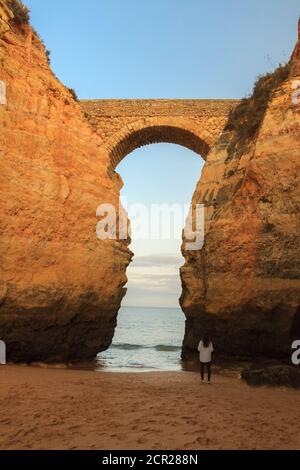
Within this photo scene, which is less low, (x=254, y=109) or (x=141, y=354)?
(x=254, y=109)

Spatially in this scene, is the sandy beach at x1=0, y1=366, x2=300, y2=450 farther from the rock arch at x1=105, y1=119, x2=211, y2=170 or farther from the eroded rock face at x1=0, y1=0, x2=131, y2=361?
the rock arch at x1=105, y1=119, x2=211, y2=170

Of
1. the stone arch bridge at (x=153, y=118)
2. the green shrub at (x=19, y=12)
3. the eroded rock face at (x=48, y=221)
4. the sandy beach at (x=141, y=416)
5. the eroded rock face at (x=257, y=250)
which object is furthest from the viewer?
the stone arch bridge at (x=153, y=118)

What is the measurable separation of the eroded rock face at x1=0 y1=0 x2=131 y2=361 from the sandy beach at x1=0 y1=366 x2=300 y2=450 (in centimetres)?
292

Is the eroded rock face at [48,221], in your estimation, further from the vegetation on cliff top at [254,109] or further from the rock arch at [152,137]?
the vegetation on cliff top at [254,109]

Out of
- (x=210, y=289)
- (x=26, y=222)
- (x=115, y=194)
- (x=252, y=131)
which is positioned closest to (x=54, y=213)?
(x=26, y=222)

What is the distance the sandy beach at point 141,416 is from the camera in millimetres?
4230

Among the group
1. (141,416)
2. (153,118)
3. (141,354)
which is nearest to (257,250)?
(141,416)

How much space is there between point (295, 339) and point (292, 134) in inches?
214

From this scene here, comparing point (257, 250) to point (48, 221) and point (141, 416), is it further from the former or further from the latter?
point (141, 416)

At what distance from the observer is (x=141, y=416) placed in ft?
17.2

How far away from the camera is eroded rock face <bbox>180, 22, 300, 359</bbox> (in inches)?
Result: 415

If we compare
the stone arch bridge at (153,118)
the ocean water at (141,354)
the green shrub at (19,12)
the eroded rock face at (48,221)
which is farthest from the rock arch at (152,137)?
the ocean water at (141,354)

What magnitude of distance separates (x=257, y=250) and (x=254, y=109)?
17.7 ft

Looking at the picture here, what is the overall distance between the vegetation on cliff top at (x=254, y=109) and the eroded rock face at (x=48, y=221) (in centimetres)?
468
